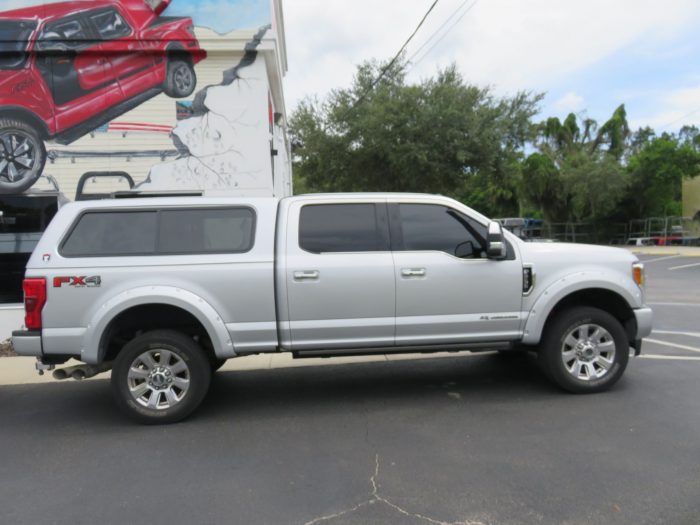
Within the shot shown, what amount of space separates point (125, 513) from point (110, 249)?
7.67 ft

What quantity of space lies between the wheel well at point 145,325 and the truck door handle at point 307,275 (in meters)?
0.99

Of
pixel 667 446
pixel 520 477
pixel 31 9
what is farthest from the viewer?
pixel 31 9

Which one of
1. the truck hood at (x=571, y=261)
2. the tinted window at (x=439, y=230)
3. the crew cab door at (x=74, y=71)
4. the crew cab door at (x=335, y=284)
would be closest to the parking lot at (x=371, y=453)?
the crew cab door at (x=335, y=284)

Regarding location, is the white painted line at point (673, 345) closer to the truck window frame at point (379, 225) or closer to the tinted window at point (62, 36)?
the truck window frame at point (379, 225)

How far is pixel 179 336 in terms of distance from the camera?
4.71 meters

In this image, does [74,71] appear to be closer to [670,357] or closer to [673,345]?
[670,357]

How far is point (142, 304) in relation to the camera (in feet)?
15.1

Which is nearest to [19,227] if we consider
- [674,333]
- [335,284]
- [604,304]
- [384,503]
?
[335,284]

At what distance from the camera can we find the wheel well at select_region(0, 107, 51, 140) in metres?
9.13

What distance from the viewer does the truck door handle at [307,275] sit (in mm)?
4758

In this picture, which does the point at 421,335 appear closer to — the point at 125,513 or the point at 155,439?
the point at 155,439

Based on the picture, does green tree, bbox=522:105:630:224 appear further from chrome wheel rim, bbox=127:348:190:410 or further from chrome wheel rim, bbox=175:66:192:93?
chrome wheel rim, bbox=127:348:190:410

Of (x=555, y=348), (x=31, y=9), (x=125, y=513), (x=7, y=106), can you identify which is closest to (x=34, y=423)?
(x=125, y=513)

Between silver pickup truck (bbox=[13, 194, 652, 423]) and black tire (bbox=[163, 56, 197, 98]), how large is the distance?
5.24m
